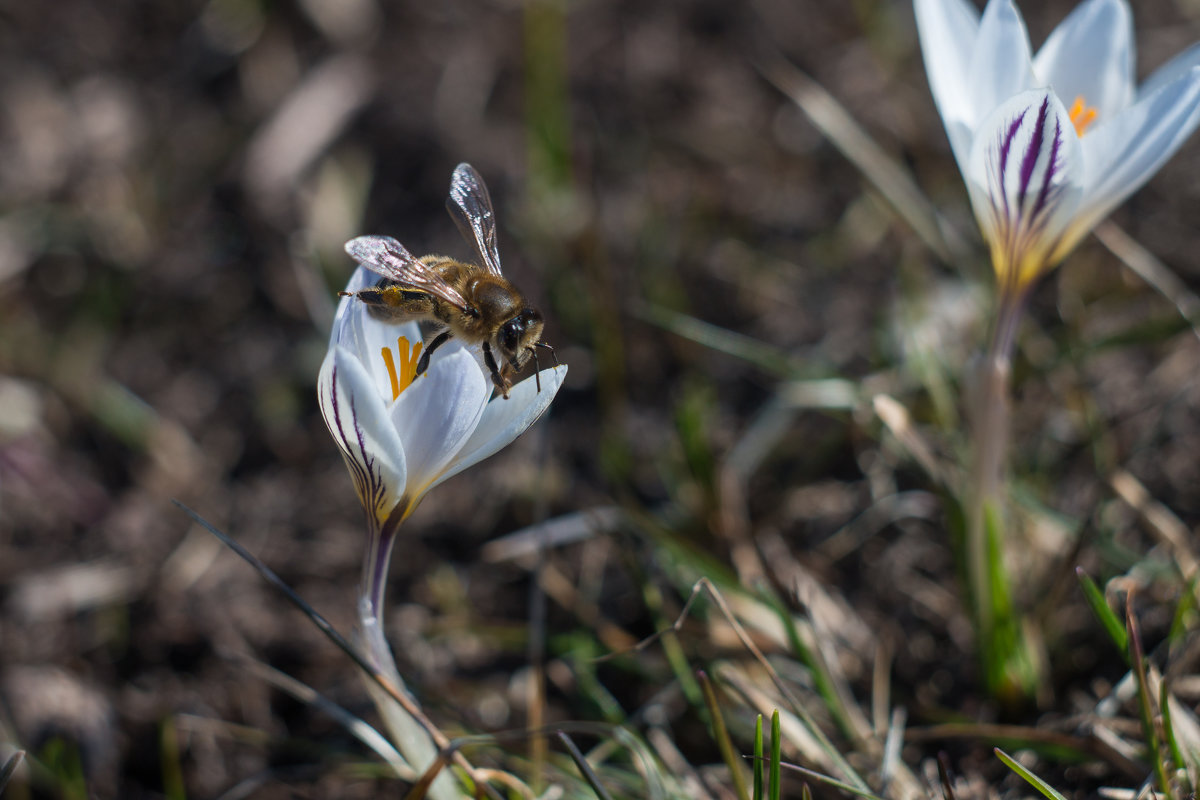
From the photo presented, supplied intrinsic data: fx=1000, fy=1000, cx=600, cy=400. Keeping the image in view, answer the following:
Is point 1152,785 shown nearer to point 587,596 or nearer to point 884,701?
point 884,701

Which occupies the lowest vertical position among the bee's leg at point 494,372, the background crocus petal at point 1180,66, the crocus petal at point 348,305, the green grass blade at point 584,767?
the green grass blade at point 584,767

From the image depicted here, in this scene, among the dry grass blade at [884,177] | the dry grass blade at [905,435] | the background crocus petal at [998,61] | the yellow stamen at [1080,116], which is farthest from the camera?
the dry grass blade at [884,177]

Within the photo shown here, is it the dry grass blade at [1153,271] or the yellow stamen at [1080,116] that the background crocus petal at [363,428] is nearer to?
the yellow stamen at [1080,116]

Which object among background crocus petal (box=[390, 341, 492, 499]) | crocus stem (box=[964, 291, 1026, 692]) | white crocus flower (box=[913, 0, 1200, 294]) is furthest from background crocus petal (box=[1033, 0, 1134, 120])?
background crocus petal (box=[390, 341, 492, 499])

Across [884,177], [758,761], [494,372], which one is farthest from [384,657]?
[884,177]

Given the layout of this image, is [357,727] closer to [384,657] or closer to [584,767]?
[384,657]

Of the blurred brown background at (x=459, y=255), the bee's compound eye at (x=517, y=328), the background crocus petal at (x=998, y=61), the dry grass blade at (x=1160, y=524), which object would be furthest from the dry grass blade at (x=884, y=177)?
the bee's compound eye at (x=517, y=328)

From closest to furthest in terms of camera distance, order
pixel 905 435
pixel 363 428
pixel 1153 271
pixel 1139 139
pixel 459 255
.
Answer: pixel 363 428 < pixel 1139 139 < pixel 905 435 < pixel 1153 271 < pixel 459 255
